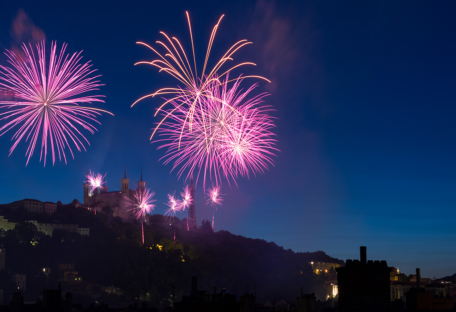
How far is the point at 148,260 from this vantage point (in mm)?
140000

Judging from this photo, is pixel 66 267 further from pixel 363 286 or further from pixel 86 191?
pixel 363 286

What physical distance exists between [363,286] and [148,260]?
135m

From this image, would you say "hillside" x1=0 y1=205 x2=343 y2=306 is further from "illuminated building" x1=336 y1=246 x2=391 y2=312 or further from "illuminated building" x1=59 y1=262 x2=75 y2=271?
"illuminated building" x1=336 y1=246 x2=391 y2=312

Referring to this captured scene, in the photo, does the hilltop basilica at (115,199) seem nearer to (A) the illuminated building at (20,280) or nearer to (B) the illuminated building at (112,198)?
(B) the illuminated building at (112,198)

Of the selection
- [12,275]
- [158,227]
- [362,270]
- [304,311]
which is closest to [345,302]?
[362,270]

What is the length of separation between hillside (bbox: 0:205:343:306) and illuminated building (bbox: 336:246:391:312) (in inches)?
4312

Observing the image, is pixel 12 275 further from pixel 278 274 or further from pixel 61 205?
pixel 278 274

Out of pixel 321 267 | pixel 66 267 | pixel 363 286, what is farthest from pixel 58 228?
pixel 363 286

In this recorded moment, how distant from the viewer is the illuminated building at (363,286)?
10070mm

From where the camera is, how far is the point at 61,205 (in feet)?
547

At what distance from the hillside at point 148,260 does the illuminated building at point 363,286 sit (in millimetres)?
109517

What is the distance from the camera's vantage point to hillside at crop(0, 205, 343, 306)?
127 m

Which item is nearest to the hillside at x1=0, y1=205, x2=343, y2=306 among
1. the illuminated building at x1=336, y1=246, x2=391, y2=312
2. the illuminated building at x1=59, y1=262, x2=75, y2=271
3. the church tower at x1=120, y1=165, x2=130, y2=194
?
the illuminated building at x1=59, y1=262, x2=75, y2=271

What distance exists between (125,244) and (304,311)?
13207 centimetres
